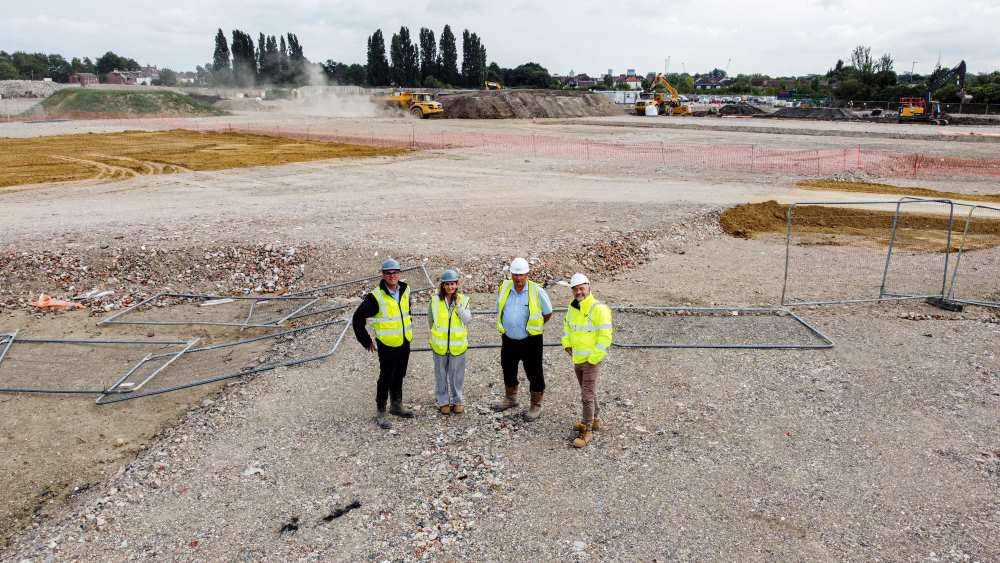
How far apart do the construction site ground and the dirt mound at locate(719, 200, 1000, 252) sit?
8.56ft

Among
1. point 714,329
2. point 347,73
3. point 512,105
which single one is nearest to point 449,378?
point 714,329

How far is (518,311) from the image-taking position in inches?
262

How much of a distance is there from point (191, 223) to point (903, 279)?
1595cm

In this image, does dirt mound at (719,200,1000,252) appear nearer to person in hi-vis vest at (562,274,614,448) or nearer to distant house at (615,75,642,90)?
person in hi-vis vest at (562,274,614,448)

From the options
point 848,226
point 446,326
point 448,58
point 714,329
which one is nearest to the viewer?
point 446,326

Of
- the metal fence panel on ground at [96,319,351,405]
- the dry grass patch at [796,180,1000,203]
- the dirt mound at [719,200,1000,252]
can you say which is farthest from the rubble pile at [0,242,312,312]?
the dry grass patch at [796,180,1000,203]

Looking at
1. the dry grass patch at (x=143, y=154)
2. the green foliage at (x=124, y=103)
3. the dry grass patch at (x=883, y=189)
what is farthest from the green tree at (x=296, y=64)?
the dry grass patch at (x=883, y=189)

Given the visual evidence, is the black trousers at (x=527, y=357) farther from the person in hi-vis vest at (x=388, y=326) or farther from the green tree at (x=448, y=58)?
the green tree at (x=448, y=58)

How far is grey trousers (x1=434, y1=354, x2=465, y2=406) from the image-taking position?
7.02 m

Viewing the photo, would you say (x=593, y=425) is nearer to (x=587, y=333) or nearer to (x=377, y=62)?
(x=587, y=333)

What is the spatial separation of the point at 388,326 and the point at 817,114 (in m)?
64.7

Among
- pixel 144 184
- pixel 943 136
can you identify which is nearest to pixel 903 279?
pixel 144 184

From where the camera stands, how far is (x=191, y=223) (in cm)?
1550

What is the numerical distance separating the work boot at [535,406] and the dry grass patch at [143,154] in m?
22.6
